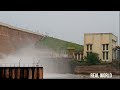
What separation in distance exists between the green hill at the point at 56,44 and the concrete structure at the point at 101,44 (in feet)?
0.76

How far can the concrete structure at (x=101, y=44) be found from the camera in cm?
687

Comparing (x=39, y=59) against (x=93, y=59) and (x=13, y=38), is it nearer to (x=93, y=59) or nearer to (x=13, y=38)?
(x=13, y=38)

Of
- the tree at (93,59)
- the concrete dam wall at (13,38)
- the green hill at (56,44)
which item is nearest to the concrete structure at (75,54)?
the green hill at (56,44)

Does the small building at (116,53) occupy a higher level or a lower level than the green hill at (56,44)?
lower

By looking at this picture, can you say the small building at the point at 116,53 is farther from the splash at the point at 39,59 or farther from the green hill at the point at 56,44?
the splash at the point at 39,59

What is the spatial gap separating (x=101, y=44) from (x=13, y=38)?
2.36 m

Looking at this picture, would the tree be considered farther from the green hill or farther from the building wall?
the building wall

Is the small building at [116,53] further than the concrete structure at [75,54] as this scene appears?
No

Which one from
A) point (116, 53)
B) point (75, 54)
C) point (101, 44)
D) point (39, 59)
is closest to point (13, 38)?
point (39, 59)

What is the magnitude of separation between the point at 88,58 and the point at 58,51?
32.4 inches

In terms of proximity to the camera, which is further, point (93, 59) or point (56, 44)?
point (56, 44)

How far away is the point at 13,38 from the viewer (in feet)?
23.2

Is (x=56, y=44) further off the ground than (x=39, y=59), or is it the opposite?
(x=56, y=44)
